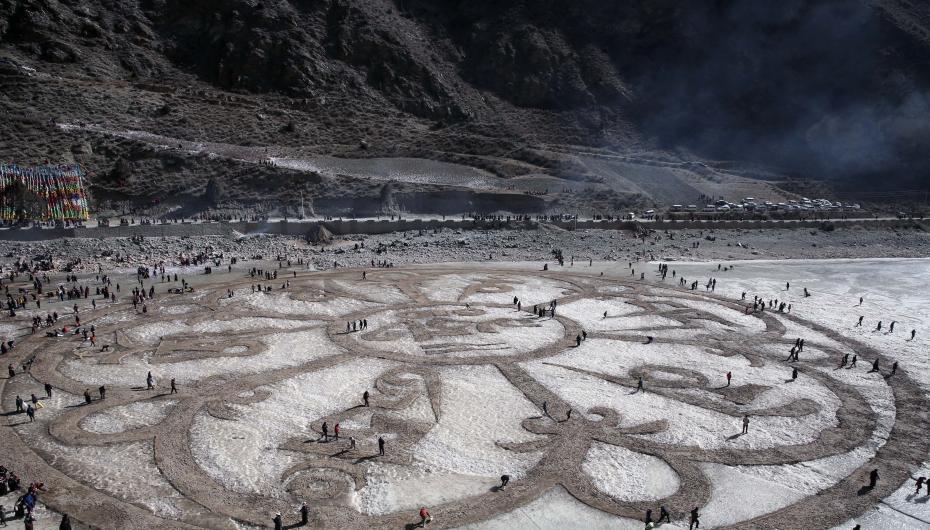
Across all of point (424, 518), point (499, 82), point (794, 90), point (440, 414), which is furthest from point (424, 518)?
point (794, 90)

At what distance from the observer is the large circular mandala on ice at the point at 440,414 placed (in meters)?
19.0

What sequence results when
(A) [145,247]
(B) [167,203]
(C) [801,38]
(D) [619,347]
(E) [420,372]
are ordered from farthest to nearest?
(C) [801,38], (B) [167,203], (A) [145,247], (D) [619,347], (E) [420,372]

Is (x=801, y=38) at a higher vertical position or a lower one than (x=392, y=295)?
higher

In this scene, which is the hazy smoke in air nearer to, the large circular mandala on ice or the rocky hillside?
the rocky hillside

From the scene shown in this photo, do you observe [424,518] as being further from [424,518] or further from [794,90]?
[794,90]

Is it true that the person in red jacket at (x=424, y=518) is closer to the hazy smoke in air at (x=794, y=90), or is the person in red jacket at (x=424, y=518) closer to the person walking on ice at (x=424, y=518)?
the person walking on ice at (x=424, y=518)

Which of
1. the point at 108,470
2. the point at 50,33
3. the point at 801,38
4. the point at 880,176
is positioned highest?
the point at 801,38

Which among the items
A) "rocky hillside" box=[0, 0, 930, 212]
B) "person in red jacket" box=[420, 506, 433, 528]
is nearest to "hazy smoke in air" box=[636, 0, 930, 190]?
"rocky hillside" box=[0, 0, 930, 212]

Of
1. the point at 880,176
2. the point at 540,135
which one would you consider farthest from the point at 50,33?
the point at 880,176

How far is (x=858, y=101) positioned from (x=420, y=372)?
10803 cm

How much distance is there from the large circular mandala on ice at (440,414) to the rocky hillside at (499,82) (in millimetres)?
42926

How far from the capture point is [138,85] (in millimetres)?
90000

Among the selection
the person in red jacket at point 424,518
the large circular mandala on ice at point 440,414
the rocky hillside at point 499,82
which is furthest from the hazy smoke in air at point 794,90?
the person in red jacket at point 424,518

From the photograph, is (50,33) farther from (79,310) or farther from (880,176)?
(880,176)
